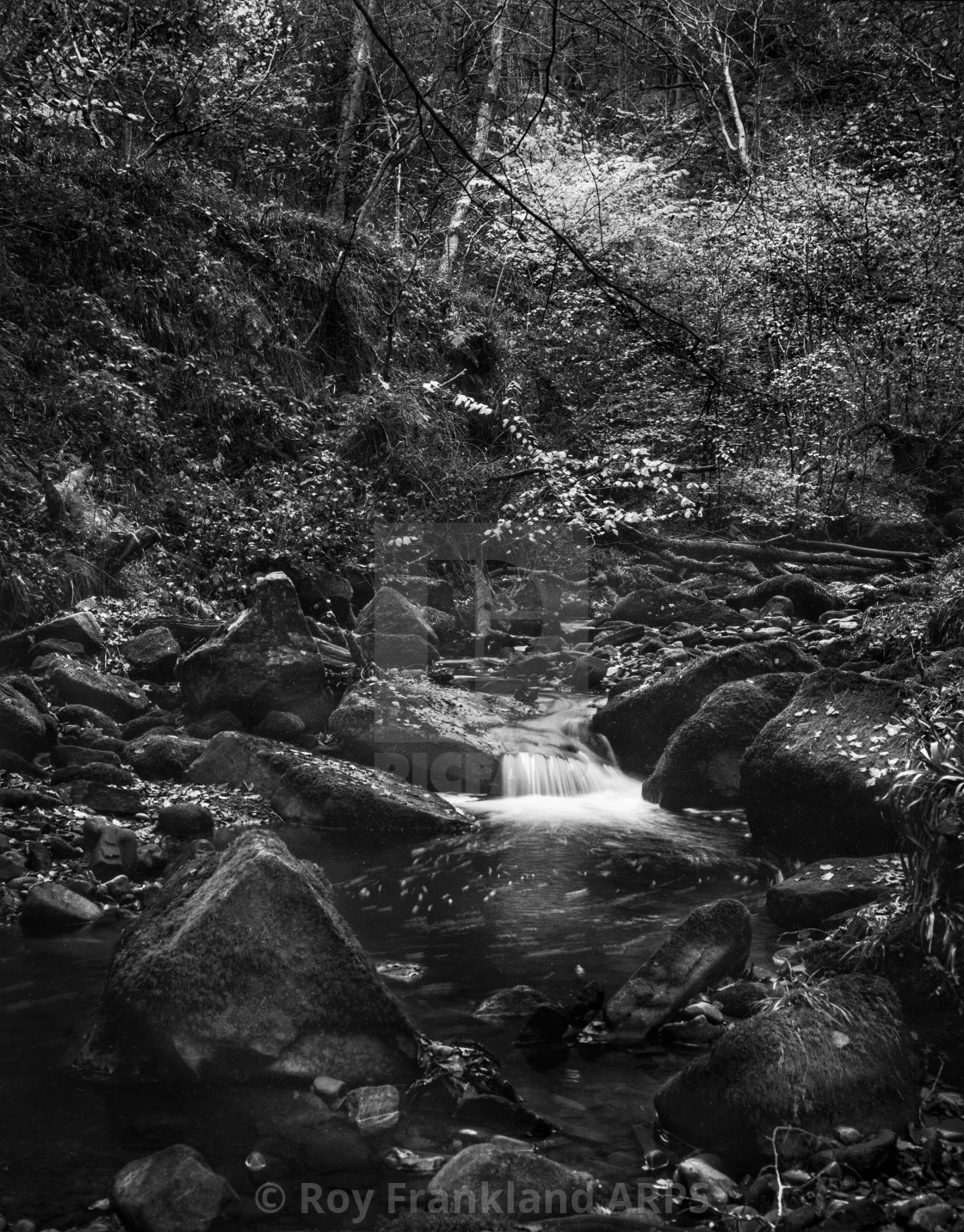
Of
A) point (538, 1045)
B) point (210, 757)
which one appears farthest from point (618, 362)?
point (538, 1045)

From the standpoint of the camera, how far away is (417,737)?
801cm

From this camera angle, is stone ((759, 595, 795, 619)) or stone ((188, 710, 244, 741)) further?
stone ((759, 595, 795, 619))

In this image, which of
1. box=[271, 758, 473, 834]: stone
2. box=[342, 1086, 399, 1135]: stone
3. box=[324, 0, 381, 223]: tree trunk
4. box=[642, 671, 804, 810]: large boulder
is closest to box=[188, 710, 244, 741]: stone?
box=[271, 758, 473, 834]: stone

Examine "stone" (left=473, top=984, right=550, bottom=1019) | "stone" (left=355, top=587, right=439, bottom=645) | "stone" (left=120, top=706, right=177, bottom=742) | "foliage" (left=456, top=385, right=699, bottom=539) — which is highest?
"foliage" (left=456, top=385, right=699, bottom=539)

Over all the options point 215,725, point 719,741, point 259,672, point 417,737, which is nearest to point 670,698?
point 719,741

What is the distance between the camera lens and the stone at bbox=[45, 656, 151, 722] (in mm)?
8062

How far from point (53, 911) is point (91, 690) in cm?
338

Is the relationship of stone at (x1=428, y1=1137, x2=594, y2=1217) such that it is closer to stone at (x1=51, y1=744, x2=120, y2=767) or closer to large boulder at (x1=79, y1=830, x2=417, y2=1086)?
large boulder at (x1=79, y1=830, x2=417, y2=1086)

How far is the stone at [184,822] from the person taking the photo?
6.42 metres

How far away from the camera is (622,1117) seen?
340 cm

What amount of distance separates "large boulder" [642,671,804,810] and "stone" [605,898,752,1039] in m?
2.99

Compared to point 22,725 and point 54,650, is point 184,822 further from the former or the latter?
point 54,650

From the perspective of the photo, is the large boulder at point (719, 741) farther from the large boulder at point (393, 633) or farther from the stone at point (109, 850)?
the stone at point (109, 850)

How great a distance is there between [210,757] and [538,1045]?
4.22m
